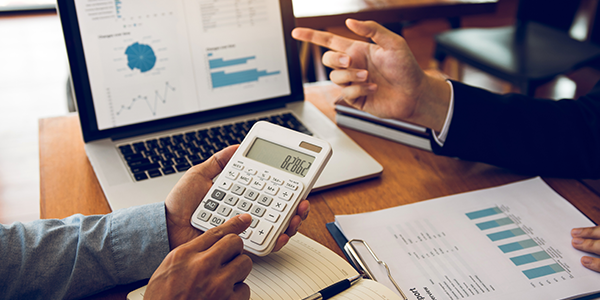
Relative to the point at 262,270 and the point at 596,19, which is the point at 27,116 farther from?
the point at 596,19

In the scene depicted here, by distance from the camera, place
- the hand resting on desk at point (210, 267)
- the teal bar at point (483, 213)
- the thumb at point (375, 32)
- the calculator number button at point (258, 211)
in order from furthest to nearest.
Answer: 1. the thumb at point (375, 32)
2. the teal bar at point (483, 213)
3. the calculator number button at point (258, 211)
4. the hand resting on desk at point (210, 267)

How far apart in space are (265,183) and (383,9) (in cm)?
107

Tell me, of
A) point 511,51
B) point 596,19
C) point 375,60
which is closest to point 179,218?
point 375,60

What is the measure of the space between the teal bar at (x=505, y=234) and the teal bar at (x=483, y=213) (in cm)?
4

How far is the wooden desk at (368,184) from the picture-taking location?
681 millimetres

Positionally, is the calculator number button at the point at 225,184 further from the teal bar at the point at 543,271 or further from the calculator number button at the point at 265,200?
the teal bar at the point at 543,271

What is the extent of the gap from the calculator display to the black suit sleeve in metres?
0.31

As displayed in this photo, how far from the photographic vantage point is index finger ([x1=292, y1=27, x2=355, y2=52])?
32.1 inches

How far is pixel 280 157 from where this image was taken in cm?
60

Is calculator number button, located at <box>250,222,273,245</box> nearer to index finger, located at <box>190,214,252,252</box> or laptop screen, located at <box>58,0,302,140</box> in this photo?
index finger, located at <box>190,214,252,252</box>

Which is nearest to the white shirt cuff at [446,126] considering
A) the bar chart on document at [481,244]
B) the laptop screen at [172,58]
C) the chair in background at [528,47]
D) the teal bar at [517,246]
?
the bar chart on document at [481,244]

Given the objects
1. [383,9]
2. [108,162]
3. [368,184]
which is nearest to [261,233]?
[368,184]

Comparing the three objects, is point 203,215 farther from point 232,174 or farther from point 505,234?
point 505,234

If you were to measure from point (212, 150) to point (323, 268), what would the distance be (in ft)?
1.13
